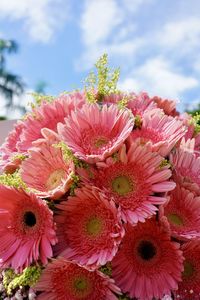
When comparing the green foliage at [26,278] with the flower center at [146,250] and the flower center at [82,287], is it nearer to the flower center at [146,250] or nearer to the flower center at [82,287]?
the flower center at [82,287]

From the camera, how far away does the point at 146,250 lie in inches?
54.2

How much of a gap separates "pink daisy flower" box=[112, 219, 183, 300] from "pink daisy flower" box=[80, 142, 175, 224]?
54mm

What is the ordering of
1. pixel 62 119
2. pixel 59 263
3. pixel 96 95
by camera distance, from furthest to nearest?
pixel 96 95 → pixel 62 119 → pixel 59 263

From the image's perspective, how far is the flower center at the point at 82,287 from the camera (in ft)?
4.43

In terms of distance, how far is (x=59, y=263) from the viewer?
1.32 m

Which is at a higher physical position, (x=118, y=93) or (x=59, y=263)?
(x=118, y=93)

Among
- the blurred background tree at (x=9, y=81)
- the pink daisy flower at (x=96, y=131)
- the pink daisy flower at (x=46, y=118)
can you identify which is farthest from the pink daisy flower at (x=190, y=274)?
the blurred background tree at (x=9, y=81)

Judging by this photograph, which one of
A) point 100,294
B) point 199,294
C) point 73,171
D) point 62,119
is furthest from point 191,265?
point 62,119

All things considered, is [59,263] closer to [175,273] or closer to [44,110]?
[175,273]

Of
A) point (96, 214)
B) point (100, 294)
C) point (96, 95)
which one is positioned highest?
point (96, 95)

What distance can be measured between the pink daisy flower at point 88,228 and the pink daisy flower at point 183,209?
0.15m

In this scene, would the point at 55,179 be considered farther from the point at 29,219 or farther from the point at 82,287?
the point at 82,287

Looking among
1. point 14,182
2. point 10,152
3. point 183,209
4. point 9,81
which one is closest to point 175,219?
point 183,209

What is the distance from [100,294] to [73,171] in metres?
0.26
